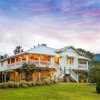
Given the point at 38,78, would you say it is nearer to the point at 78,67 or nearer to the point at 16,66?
the point at 16,66

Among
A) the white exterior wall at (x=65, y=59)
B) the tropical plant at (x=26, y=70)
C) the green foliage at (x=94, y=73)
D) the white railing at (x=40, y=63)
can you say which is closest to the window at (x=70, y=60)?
the white exterior wall at (x=65, y=59)

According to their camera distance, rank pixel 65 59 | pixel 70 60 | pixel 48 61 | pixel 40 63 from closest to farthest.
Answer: pixel 40 63
pixel 48 61
pixel 65 59
pixel 70 60

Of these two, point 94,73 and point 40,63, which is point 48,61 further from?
point 94,73

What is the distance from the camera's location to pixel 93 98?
28125 mm

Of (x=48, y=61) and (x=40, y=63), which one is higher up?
(x=48, y=61)

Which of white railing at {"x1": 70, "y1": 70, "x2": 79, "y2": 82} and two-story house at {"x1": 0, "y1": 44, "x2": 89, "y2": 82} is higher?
two-story house at {"x1": 0, "y1": 44, "x2": 89, "y2": 82}

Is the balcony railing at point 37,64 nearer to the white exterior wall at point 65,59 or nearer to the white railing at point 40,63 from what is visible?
the white railing at point 40,63

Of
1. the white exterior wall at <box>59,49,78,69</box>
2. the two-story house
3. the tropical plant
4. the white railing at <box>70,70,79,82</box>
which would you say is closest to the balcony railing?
the two-story house

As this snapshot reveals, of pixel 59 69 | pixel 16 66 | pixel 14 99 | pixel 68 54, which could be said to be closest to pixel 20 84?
pixel 14 99

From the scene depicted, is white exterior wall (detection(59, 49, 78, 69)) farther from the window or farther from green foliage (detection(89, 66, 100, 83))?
green foliage (detection(89, 66, 100, 83))

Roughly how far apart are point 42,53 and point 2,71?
12987 mm

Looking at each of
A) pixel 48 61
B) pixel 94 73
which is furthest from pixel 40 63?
pixel 94 73

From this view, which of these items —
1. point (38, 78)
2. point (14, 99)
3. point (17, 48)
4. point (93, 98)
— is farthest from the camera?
point (17, 48)

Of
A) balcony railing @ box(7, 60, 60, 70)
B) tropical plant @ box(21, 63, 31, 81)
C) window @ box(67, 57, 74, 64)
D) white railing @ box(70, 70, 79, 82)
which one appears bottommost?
white railing @ box(70, 70, 79, 82)
